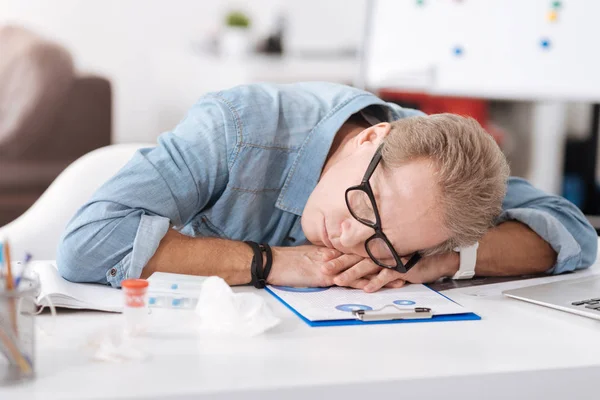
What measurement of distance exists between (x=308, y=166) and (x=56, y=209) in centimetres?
61

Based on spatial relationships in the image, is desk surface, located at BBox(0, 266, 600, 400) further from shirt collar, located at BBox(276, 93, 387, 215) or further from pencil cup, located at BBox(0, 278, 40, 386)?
shirt collar, located at BBox(276, 93, 387, 215)

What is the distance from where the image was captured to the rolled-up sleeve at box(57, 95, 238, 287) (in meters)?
1.08

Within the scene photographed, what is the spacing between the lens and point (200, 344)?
32.1 inches

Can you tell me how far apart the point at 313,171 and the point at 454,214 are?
0.29 metres

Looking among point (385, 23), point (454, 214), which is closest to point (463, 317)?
point (454, 214)

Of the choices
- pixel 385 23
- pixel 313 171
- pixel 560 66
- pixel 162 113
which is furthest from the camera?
pixel 162 113

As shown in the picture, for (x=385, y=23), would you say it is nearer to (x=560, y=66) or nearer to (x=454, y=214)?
(x=560, y=66)

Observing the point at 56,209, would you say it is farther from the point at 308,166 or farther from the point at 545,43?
the point at 545,43

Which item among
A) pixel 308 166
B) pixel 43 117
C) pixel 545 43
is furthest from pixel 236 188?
pixel 43 117

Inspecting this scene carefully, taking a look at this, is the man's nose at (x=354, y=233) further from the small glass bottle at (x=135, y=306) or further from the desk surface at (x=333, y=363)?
the small glass bottle at (x=135, y=306)

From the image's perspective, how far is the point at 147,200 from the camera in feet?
3.69

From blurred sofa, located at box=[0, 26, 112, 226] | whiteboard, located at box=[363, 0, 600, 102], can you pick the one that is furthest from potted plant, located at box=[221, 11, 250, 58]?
whiteboard, located at box=[363, 0, 600, 102]

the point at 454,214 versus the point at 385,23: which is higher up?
the point at 385,23

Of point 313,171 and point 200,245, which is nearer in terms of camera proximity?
point 200,245
